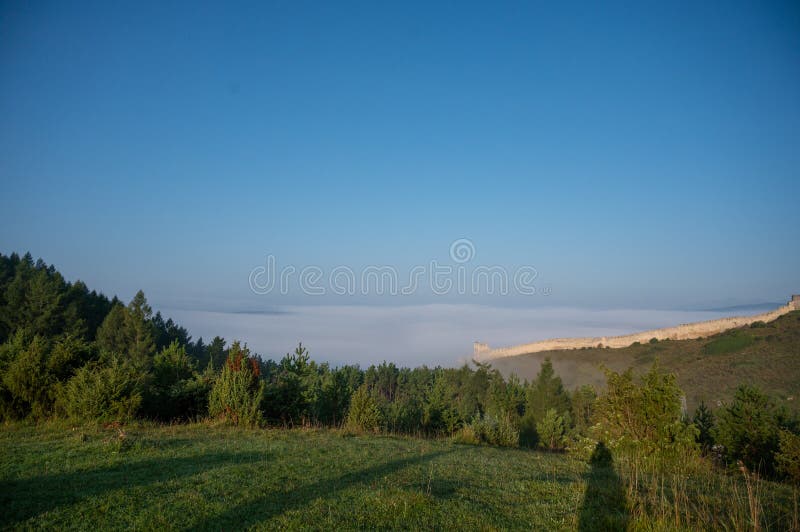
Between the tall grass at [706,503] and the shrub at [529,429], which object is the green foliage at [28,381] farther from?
the shrub at [529,429]

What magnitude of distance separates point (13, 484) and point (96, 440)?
10.5 feet

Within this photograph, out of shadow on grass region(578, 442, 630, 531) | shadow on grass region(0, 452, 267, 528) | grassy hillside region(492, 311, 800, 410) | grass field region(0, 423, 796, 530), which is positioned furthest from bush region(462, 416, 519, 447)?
grassy hillside region(492, 311, 800, 410)

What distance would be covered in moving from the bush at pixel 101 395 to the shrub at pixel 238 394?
2.10 m

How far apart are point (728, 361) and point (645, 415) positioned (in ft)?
114

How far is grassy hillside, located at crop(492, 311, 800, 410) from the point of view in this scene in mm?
31761

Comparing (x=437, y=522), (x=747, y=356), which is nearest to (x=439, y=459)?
(x=437, y=522)

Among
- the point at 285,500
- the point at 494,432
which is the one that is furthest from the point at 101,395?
the point at 494,432

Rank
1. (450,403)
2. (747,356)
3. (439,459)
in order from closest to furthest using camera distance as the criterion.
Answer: (439,459) → (450,403) → (747,356)

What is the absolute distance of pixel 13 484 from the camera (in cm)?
609

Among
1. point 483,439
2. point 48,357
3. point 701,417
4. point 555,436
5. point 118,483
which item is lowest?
point 555,436

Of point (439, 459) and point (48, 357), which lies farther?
point (48, 357)

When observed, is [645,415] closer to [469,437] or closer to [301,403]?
[469,437]

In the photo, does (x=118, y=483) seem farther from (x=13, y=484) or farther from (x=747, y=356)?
(x=747, y=356)

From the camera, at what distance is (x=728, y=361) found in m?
38.1
